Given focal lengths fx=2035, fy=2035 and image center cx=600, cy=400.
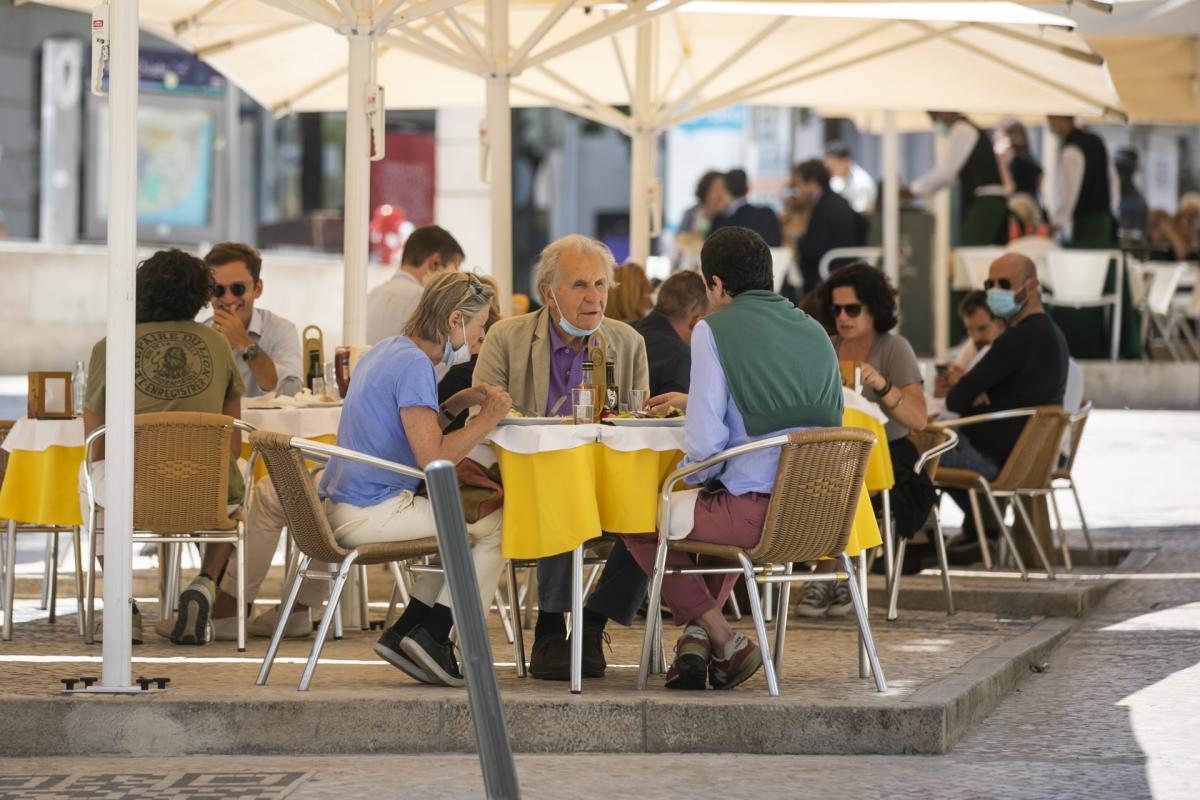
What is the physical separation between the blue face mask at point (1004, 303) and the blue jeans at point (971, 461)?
65cm

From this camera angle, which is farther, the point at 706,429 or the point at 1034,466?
the point at 1034,466

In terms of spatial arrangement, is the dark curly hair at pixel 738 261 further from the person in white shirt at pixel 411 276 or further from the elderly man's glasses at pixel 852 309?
the person in white shirt at pixel 411 276

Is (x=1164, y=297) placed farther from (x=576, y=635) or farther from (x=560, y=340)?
(x=576, y=635)

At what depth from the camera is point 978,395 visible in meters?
9.23

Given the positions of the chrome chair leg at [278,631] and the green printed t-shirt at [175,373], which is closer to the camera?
the chrome chair leg at [278,631]

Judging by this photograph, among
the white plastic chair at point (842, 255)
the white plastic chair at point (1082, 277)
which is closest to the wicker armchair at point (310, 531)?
the white plastic chair at point (842, 255)

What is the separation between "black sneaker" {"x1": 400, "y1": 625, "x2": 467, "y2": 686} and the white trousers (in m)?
0.13

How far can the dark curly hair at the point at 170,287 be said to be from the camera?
699 centimetres

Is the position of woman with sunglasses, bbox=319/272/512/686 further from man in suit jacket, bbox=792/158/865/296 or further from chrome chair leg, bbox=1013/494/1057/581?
man in suit jacket, bbox=792/158/865/296

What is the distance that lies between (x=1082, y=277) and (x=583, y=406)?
11544 millimetres

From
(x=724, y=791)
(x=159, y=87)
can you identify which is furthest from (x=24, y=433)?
(x=159, y=87)

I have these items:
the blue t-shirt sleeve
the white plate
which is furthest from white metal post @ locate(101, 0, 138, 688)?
the white plate

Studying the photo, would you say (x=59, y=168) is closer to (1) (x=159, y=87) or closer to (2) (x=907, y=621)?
(1) (x=159, y=87)

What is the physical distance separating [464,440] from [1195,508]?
753 centimetres
